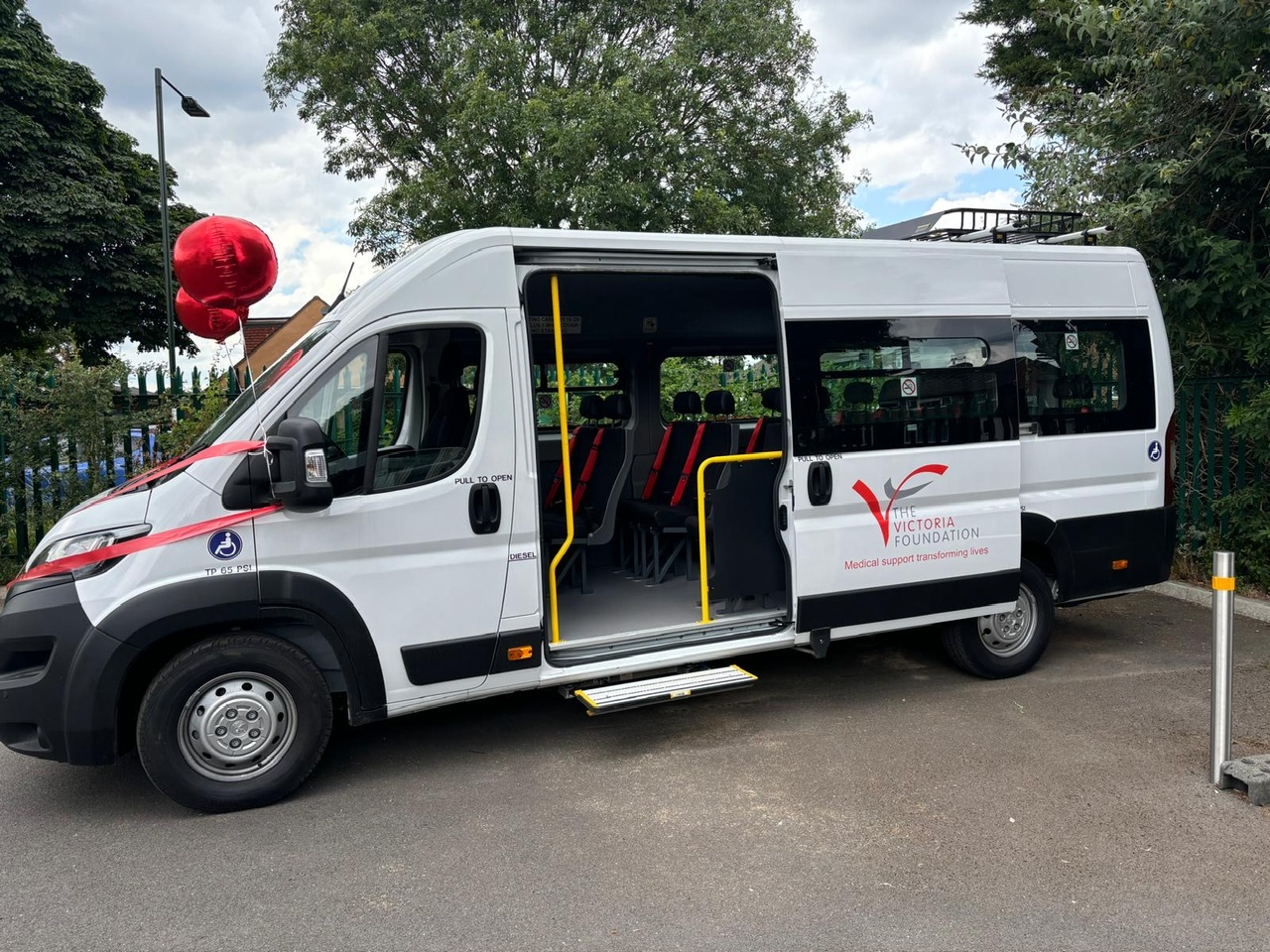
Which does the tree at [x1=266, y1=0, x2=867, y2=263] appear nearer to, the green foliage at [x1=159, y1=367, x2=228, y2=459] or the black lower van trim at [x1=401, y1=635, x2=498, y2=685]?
the green foliage at [x1=159, y1=367, x2=228, y2=459]

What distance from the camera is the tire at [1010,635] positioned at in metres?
5.82

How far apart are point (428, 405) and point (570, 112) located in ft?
34.2

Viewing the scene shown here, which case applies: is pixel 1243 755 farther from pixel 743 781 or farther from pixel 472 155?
pixel 472 155

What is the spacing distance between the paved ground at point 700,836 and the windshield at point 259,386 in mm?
1664

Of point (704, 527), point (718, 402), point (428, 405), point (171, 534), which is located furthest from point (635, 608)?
point (171, 534)

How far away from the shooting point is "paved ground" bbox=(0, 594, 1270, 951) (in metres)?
3.28

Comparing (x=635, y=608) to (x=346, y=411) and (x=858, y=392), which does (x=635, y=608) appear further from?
(x=346, y=411)

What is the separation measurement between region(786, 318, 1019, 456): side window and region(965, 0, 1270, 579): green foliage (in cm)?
331

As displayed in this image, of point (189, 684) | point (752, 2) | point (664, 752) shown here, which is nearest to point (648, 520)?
point (664, 752)

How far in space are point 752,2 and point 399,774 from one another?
48.7 feet

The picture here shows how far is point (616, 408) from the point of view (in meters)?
7.55

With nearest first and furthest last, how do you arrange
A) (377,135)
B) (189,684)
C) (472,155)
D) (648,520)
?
(189,684)
(648,520)
(472,155)
(377,135)

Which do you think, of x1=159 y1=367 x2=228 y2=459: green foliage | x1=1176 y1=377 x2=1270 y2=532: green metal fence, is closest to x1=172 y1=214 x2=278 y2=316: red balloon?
x1=159 y1=367 x2=228 y2=459: green foliage

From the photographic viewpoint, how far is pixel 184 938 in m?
3.24
